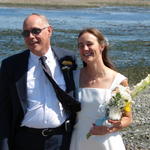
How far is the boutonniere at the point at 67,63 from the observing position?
5426 millimetres

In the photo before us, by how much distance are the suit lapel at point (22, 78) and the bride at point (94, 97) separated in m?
0.59

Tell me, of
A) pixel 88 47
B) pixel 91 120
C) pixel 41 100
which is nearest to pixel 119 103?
pixel 91 120

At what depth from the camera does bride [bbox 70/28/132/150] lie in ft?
17.4

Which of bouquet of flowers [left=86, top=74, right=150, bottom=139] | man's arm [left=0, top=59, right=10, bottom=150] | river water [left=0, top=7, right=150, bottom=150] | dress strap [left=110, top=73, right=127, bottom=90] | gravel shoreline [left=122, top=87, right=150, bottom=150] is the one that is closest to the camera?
bouquet of flowers [left=86, top=74, right=150, bottom=139]

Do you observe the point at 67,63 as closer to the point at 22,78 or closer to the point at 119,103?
the point at 22,78

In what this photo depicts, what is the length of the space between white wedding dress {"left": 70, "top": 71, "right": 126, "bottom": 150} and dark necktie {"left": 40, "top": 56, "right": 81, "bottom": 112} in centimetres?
11

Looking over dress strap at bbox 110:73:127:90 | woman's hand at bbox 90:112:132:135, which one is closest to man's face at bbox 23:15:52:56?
dress strap at bbox 110:73:127:90

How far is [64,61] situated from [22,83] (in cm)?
54

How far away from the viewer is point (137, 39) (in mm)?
37375

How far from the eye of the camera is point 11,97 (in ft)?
17.4

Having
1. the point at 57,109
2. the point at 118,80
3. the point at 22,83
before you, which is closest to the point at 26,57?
the point at 22,83

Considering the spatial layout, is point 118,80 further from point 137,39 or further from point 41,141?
point 137,39

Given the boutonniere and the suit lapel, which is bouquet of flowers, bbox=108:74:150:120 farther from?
the suit lapel

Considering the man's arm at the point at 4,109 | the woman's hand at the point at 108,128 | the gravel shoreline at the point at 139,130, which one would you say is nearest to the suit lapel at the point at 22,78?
the man's arm at the point at 4,109
